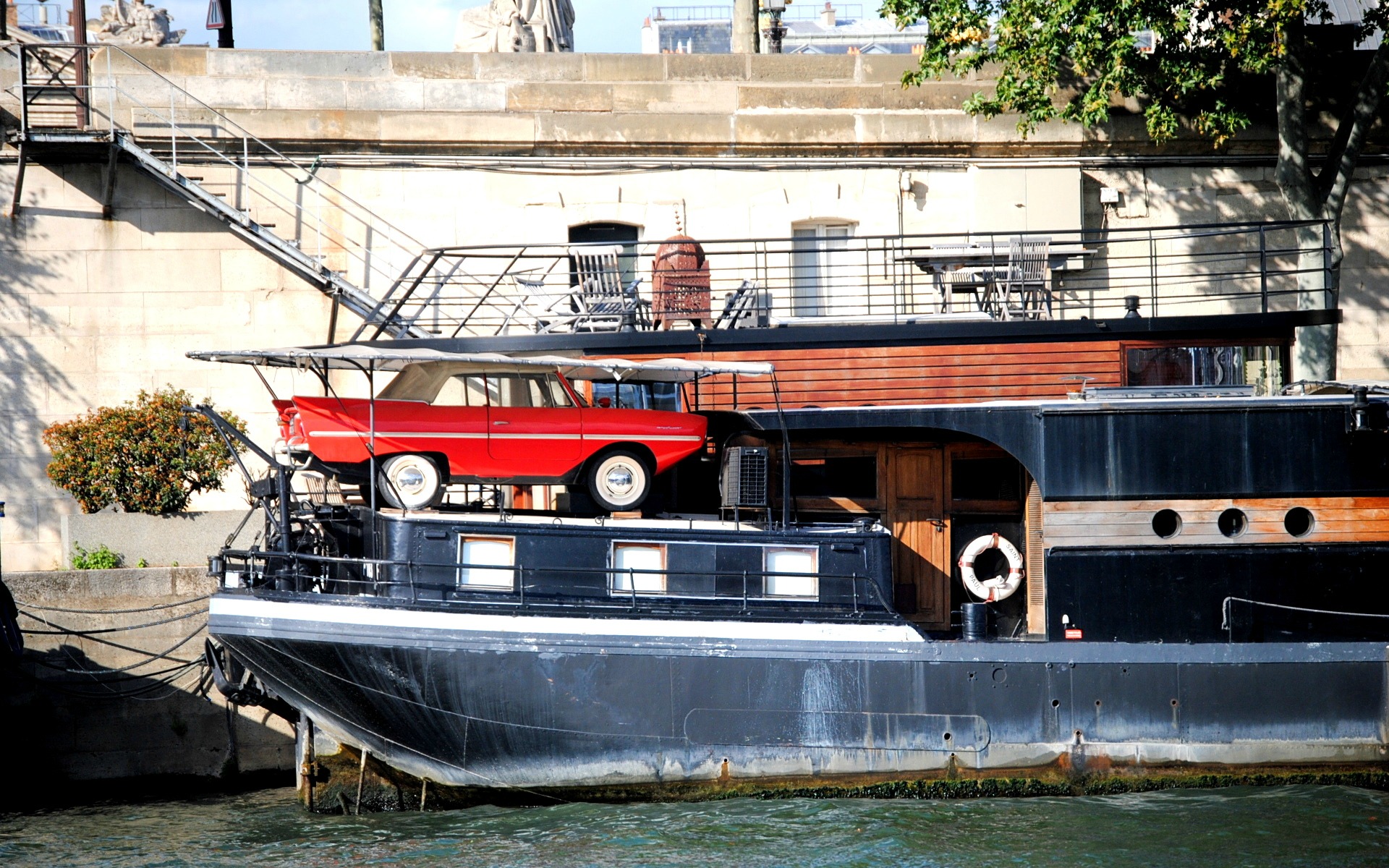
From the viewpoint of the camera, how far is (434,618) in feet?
38.1

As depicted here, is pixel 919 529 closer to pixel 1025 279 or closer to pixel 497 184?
pixel 1025 279

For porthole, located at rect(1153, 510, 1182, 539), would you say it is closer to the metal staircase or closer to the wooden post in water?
the wooden post in water

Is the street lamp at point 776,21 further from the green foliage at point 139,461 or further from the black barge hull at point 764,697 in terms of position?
the black barge hull at point 764,697

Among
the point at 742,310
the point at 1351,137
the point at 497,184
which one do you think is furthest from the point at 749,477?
the point at 1351,137

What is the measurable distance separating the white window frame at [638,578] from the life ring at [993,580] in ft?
10.4

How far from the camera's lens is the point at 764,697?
39.2 feet

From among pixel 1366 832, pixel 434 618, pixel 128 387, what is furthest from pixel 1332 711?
pixel 128 387

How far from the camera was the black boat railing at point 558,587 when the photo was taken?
38.9 feet

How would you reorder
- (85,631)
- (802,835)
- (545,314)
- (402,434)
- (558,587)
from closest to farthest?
(802,835) < (558,587) < (402,434) < (85,631) < (545,314)

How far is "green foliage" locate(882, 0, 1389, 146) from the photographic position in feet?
53.8

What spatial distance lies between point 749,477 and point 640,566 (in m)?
1.28

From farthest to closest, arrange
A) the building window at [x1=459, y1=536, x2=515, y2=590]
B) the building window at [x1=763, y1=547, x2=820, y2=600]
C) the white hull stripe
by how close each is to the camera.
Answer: the building window at [x1=763, y1=547, x2=820, y2=600] → the white hull stripe → the building window at [x1=459, y1=536, x2=515, y2=590]

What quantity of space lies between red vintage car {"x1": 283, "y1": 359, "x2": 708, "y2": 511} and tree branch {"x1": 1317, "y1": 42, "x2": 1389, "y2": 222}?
10.1 meters

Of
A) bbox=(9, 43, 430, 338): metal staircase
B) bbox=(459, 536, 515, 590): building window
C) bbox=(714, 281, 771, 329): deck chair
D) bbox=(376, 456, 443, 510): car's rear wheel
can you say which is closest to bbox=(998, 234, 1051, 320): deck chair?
bbox=(714, 281, 771, 329): deck chair
